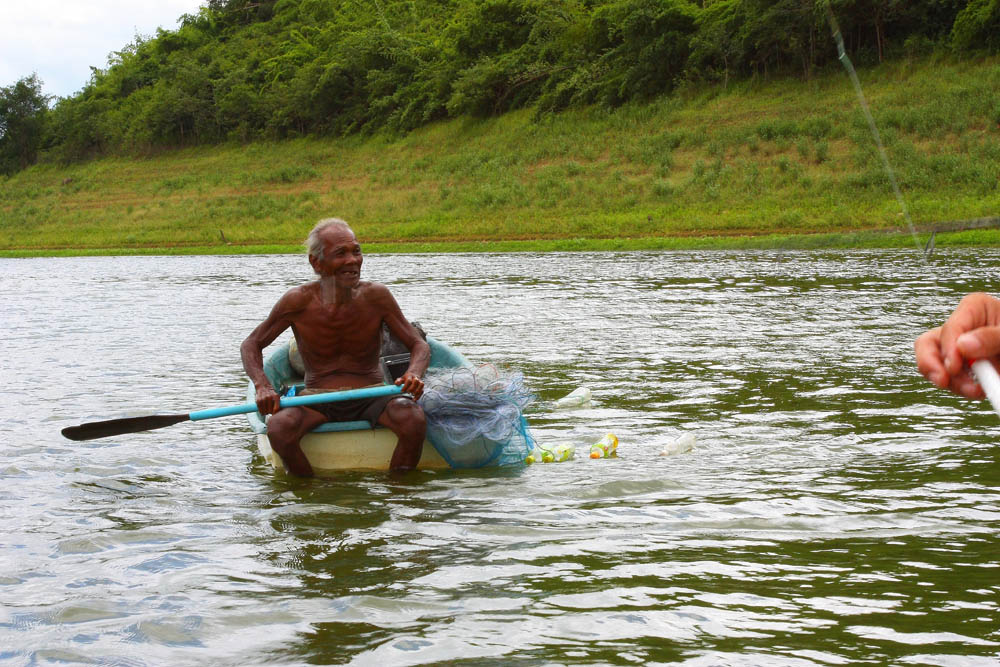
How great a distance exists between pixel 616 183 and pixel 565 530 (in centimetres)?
3178

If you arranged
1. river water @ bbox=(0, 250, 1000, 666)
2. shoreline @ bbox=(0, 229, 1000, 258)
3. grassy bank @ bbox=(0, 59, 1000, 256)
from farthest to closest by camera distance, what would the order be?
grassy bank @ bbox=(0, 59, 1000, 256) < shoreline @ bbox=(0, 229, 1000, 258) < river water @ bbox=(0, 250, 1000, 666)

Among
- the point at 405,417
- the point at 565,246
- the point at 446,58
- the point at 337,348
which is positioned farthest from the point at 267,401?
the point at 446,58

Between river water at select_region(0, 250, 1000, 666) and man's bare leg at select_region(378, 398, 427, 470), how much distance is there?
22cm

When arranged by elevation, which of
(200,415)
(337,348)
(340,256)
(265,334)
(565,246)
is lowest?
(200,415)

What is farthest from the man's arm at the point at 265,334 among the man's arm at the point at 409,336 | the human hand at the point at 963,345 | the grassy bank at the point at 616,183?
the grassy bank at the point at 616,183

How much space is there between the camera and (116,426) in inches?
266

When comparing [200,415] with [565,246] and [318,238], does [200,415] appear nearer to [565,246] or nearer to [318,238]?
[318,238]

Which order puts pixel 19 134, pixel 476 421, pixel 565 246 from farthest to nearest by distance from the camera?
pixel 19 134, pixel 565 246, pixel 476 421

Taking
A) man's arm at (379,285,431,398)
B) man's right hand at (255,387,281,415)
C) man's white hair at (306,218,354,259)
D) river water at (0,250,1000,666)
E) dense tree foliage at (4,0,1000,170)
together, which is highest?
dense tree foliage at (4,0,1000,170)

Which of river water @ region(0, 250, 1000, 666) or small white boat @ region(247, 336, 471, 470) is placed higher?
small white boat @ region(247, 336, 471, 470)

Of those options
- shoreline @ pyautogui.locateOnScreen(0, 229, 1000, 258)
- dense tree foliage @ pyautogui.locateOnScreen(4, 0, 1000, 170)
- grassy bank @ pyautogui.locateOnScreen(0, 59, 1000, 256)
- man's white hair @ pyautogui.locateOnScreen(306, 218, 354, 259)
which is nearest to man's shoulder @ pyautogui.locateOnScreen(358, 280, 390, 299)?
man's white hair @ pyautogui.locateOnScreen(306, 218, 354, 259)

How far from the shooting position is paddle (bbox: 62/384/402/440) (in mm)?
6293

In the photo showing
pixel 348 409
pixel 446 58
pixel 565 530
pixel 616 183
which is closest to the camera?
pixel 565 530

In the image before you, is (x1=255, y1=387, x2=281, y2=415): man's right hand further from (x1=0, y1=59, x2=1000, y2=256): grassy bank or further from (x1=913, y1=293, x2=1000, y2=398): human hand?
(x1=0, y1=59, x2=1000, y2=256): grassy bank
